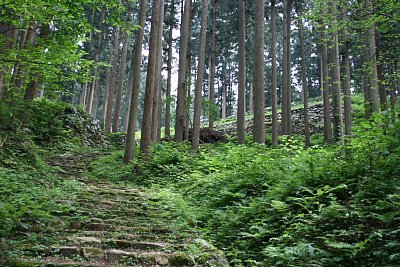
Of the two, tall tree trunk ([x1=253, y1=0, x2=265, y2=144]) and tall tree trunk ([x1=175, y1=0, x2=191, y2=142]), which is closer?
tall tree trunk ([x1=253, y1=0, x2=265, y2=144])

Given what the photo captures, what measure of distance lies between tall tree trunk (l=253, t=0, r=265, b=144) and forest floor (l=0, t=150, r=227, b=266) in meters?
7.10

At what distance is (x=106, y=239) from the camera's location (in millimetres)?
4480

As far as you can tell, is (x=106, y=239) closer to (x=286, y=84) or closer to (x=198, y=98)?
(x=198, y=98)

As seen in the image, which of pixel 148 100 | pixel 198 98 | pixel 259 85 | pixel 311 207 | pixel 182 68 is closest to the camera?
pixel 311 207

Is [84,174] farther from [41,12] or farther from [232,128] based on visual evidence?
[232,128]

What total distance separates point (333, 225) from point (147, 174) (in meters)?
7.49

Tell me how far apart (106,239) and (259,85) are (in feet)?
34.0

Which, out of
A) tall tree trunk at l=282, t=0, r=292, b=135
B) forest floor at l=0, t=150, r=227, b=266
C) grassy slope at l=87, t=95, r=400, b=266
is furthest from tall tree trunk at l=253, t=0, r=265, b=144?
forest floor at l=0, t=150, r=227, b=266

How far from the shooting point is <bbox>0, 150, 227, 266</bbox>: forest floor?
3749 mm

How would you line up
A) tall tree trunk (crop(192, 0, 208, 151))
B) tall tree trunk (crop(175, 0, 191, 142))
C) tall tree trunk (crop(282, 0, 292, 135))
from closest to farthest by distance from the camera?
tall tree trunk (crop(192, 0, 208, 151)), tall tree trunk (crop(175, 0, 191, 142)), tall tree trunk (crop(282, 0, 292, 135))

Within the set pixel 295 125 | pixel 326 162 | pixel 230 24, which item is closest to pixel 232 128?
pixel 295 125

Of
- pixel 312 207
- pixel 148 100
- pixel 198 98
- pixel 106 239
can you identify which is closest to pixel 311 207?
pixel 312 207

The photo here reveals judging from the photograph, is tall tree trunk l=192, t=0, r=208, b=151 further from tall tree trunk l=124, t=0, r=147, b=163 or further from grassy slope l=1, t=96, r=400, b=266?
grassy slope l=1, t=96, r=400, b=266

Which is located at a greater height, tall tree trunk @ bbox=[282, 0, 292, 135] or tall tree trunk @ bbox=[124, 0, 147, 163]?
tall tree trunk @ bbox=[282, 0, 292, 135]
